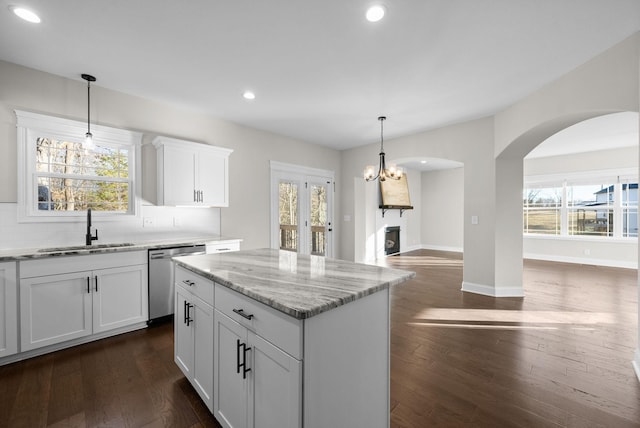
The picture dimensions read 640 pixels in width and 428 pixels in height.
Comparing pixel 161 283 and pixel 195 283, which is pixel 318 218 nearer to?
pixel 161 283

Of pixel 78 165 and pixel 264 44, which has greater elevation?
pixel 264 44

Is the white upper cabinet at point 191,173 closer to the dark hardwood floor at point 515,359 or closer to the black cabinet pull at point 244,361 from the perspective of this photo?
the black cabinet pull at point 244,361

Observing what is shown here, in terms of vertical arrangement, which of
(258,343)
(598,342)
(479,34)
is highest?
(479,34)

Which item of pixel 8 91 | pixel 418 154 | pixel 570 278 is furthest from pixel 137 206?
pixel 570 278

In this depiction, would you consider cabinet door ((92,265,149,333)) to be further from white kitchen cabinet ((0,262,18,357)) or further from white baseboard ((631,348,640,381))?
white baseboard ((631,348,640,381))

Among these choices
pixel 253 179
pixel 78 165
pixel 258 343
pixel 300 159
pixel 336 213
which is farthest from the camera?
pixel 336 213

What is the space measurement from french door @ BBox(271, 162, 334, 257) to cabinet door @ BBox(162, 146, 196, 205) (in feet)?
5.24

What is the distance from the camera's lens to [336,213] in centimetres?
630

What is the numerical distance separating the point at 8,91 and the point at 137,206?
154cm

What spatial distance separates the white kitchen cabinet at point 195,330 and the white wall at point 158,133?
1.94 meters

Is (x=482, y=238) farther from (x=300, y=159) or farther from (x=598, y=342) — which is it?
(x=300, y=159)

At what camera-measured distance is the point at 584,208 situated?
22.1 feet

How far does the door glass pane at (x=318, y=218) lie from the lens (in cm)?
588

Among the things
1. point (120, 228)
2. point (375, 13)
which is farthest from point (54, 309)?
point (375, 13)
